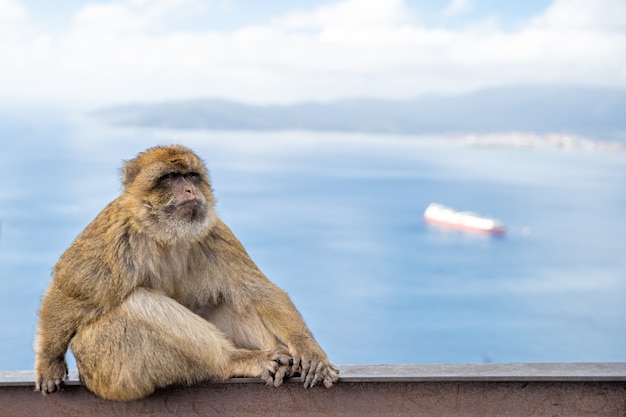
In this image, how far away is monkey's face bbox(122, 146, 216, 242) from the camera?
8.95 ft

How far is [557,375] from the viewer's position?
233cm

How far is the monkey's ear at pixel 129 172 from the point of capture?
2840 millimetres

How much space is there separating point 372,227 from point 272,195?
6.88 meters

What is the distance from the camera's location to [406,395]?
240cm

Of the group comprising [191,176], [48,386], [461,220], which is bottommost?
[48,386]

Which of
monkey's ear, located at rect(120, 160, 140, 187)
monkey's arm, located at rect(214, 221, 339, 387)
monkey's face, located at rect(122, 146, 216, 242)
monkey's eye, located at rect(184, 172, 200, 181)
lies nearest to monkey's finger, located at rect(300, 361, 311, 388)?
monkey's arm, located at rect(214, 221, 339, 387)

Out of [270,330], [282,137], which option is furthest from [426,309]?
[270,330]

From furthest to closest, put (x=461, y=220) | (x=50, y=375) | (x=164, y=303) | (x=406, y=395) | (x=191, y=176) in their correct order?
(x=461, y=220), (x=191, y=176), (x=164, y=303), (x=50, y=375), (x=406, y=395)

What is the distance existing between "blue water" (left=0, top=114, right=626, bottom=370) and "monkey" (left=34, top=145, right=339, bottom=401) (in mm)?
30689

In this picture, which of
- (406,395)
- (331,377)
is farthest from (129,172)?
(406,395)

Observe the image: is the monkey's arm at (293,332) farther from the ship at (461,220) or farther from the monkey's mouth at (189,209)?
the ship at (461,220)

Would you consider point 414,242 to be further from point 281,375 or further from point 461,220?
point 281,375

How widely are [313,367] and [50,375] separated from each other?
0.81 metres

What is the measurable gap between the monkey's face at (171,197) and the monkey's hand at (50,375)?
20.1 inches
